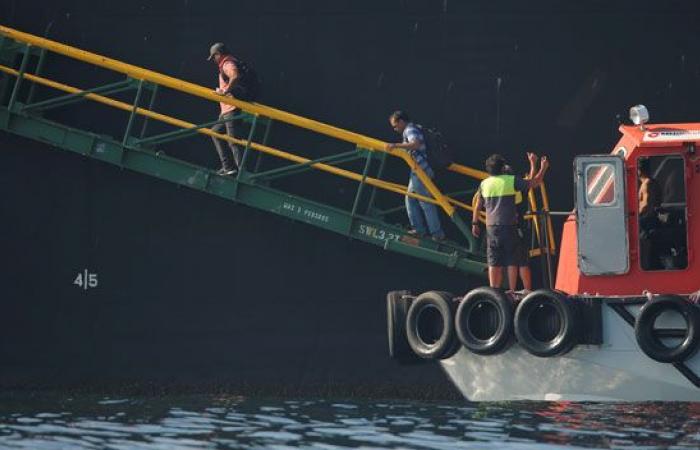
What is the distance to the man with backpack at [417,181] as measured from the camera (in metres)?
19.3

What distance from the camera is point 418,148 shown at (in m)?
19.3

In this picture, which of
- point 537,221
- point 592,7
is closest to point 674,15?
point 592,7

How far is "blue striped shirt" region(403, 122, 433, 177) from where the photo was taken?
19.2 meters

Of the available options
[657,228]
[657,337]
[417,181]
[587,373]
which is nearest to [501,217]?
[417,181]

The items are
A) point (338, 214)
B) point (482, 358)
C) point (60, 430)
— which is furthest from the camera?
→ point (338, 214)

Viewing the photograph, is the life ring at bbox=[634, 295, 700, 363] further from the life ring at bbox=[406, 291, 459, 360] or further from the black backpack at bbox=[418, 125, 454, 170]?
the black backpack at bbox=[418, 125, 454, 170]

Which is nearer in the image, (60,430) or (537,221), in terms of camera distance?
(60,430)

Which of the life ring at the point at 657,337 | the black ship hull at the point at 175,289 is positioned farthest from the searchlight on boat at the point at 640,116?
the black ship hull at the point at 175,289

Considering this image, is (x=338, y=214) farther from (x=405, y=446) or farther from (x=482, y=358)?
(x=405, y=446)

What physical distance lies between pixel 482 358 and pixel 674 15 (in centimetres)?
447

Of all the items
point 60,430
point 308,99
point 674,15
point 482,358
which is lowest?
point 60,430

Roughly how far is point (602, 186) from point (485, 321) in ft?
5.81

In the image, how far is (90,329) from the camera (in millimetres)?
20547

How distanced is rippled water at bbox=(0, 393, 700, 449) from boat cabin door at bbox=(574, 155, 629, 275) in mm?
1365
